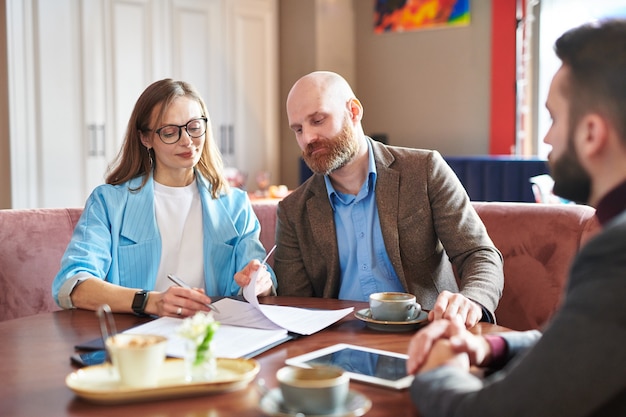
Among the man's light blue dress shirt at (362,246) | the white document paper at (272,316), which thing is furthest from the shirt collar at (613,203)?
the man's light blue dress shirt at (362,246)

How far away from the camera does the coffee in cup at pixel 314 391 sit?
39.8 inches

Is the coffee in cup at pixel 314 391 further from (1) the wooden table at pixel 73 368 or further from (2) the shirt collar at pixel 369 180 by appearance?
(2) the shirt collar at pixel 369 180

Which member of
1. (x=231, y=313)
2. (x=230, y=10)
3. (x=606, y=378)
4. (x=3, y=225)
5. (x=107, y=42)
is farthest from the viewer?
(x=230, y=10)

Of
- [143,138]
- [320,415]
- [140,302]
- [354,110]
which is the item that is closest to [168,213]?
[143,138]

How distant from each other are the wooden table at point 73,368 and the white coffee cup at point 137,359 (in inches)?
1.4

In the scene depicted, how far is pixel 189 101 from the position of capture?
2.26 m

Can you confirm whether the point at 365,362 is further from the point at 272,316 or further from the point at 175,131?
the point at 175,131

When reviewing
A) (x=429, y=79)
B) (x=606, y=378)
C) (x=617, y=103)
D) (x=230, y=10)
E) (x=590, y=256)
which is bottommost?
(x=606, y=378)

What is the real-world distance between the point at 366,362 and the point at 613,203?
0.54 metres

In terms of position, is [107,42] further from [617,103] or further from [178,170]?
[617,103]

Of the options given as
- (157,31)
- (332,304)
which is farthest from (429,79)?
(332,304)

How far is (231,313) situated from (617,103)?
0.99 metres

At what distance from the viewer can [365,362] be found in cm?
133

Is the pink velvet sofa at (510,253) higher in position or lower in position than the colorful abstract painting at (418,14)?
lower
